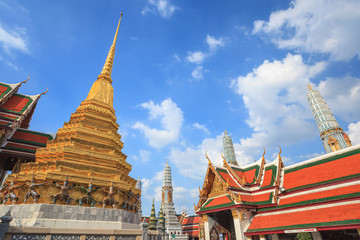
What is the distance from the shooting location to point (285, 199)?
46.1 ft

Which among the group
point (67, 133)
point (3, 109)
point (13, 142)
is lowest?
point (67, 133)

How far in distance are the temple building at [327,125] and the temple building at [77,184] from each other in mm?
48084

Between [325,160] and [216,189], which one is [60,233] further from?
[325,160]

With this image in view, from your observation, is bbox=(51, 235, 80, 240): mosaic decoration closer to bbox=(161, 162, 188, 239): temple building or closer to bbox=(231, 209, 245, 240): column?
bbox=(231, 209, 245, 240): column

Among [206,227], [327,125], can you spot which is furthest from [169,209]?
[327,125]

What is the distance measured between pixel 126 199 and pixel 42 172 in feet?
19.0

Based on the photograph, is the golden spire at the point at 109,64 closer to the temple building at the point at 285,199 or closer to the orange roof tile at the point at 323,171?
the temple building at the point at 285,199

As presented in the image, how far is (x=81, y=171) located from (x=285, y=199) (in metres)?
14.6

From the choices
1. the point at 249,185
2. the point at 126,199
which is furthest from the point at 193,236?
the point at 126,199

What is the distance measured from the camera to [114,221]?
12305 mm

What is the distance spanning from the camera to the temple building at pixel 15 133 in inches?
679

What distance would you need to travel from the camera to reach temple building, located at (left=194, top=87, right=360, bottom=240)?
11.1 meters

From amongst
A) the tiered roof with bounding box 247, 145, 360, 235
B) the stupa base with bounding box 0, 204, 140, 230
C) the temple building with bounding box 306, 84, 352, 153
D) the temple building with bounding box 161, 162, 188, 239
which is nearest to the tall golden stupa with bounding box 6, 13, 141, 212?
the stupa base with bounding box 0, 204, 140, 230

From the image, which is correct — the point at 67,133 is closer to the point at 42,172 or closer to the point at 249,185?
the point at 42,172
